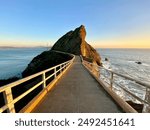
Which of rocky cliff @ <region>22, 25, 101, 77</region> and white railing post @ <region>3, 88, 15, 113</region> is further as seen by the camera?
rocky cliff @ <region>22, 25, 101, 77</region>

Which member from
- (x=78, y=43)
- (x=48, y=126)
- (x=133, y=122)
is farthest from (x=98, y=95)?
(x=78, y=43)

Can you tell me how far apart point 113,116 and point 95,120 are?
621 millimetres

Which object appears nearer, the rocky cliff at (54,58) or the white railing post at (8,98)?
the white railing post at (8,98)

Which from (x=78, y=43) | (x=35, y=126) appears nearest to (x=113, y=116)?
(x=35, y=126)

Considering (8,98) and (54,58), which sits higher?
(8,98)

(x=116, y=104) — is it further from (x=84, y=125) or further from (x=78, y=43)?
(x=78, y=43)

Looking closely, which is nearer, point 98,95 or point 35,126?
point 35,126

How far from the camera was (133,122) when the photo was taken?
373 cm

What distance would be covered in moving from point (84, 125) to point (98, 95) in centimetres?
281

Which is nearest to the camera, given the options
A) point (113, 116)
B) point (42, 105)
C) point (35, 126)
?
point (35, 126)

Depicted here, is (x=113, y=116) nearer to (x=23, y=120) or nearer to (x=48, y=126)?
(x=48, y=126)

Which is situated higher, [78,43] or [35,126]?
[78,43]

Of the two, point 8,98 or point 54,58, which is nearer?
point 8,98

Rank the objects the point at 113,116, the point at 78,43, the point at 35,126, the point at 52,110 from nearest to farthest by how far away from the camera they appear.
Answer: the point at 35,126 < the point at 113,116 < the point at 52,110 < the point at 78,43
